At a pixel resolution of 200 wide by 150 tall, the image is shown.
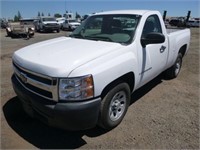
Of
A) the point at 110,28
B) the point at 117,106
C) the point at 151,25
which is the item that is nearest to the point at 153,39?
the point at 151,25

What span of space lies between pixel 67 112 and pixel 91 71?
60 centimetres

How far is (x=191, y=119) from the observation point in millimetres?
3734

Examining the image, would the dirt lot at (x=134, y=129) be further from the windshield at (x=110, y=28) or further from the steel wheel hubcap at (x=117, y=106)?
the windshield at (x=110, y=28)

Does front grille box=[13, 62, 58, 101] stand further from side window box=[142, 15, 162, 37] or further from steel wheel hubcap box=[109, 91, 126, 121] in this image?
side window box=[142, 15, 162, 37]

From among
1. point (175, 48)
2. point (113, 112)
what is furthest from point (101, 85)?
point (175, 48)

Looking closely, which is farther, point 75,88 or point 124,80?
point 124,80

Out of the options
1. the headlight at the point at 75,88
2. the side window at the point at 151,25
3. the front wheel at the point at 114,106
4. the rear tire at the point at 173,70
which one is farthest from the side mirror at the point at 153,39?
the rear tire at the point at 173,70

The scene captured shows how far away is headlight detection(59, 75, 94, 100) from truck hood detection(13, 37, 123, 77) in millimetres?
113

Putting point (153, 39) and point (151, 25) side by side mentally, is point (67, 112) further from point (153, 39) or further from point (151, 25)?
point (151, 25)

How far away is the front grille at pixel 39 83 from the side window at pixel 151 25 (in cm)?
206

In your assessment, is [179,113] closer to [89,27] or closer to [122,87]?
[122,87]

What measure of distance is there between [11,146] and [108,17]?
2.97 metres

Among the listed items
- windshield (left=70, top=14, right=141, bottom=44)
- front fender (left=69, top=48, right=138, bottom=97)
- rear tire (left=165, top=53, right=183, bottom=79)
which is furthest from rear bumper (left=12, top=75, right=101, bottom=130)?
rear tire (left=165, top=53, right=183, bottom=79)

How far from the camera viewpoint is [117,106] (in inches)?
134
